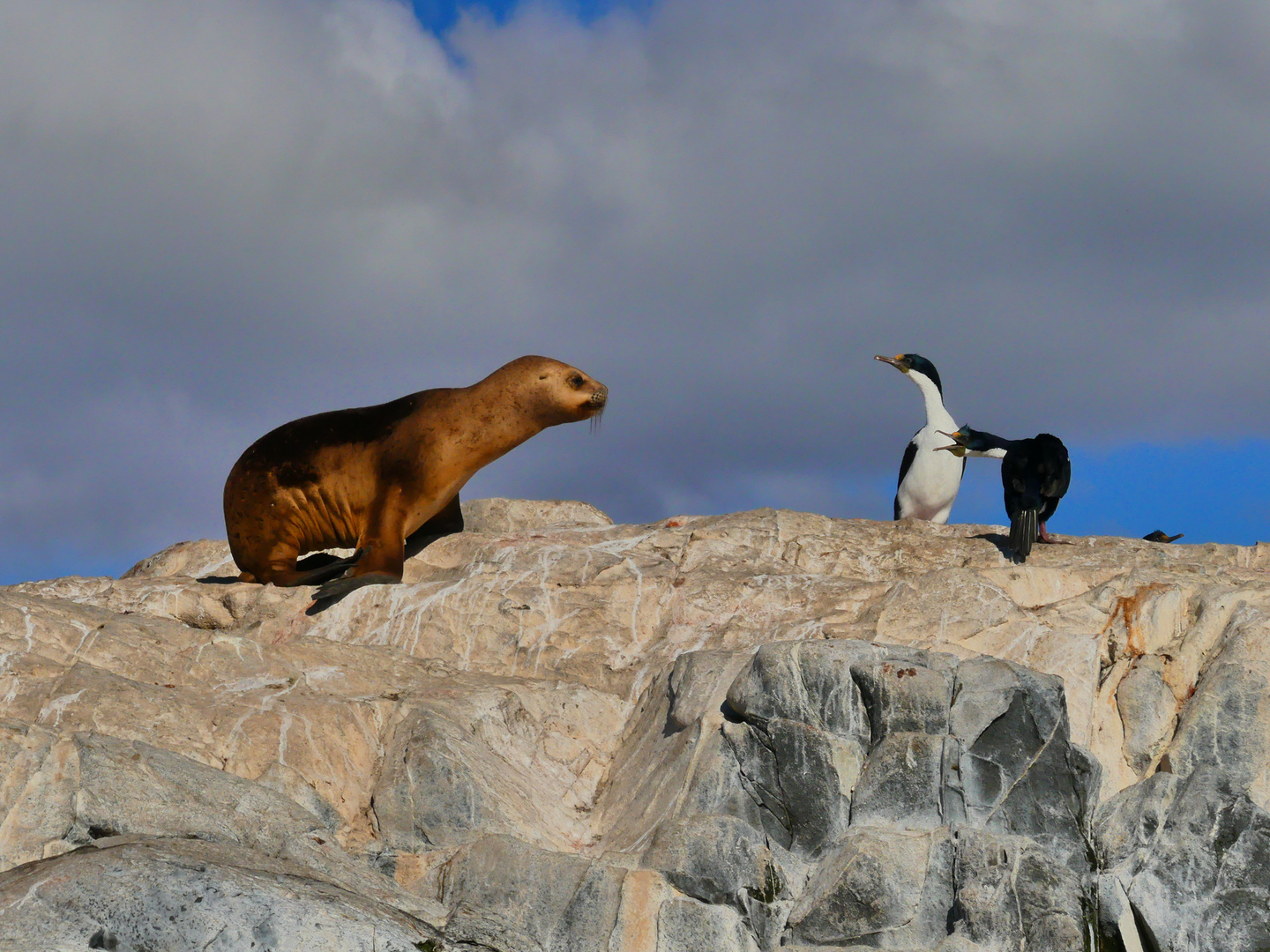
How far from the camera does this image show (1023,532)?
12.1 m

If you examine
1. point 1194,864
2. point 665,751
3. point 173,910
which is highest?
point 665,751

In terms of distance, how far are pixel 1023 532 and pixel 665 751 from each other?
4.15 meters

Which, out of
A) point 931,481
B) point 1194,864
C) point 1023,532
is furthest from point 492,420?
point 1194,864

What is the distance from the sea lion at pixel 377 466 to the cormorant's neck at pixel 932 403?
14.8ft

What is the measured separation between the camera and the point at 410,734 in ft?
31.0

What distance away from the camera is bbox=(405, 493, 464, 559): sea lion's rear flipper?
13.6 m

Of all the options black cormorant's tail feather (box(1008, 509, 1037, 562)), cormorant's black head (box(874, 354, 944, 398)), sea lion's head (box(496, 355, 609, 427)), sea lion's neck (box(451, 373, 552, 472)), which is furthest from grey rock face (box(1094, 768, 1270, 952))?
cormorant's black head (box(874, 354, 944, 398))

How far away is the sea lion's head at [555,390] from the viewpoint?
13.4 m

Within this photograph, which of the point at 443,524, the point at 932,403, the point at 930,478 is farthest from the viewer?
the point at 932,403

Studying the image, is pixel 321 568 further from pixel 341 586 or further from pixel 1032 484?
pixel 1032 484

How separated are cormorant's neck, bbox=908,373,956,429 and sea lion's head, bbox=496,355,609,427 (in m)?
4.54

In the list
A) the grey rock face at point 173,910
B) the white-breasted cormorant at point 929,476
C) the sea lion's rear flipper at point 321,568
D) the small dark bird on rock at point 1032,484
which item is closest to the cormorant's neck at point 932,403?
the white-breasted cormorant at point 929,476

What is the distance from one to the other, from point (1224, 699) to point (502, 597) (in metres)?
5.50

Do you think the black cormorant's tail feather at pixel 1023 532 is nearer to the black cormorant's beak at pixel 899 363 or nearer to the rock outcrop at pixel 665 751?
the rock outcrop at pixel 665 751
